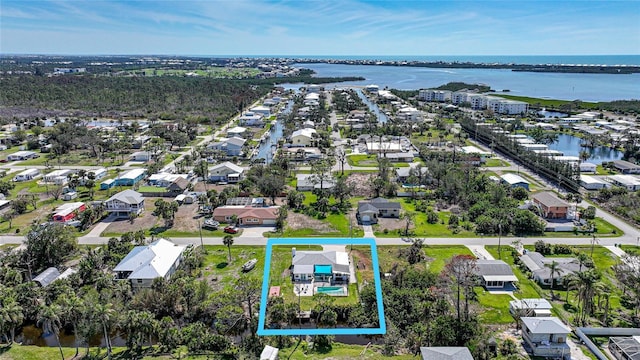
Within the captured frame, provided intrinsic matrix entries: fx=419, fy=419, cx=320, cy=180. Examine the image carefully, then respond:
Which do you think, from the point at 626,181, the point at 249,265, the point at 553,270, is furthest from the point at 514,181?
the point at 249,265

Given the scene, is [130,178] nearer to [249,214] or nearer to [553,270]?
[249,214]

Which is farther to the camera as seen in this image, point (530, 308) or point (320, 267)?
point (320, 267)

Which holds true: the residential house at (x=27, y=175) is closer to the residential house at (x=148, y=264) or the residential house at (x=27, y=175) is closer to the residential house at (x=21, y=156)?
the residential house at (x=21, y=156)

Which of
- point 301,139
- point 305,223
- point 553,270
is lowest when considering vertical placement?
point 305,223

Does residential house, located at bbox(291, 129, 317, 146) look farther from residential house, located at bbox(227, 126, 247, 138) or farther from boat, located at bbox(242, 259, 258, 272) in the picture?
boat, located at bbox(242, 259, 258, 272)

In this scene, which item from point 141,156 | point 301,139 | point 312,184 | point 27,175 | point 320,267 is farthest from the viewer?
point 301,139

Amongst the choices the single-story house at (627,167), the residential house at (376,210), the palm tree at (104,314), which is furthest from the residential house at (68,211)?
the single-story house at (627,167)

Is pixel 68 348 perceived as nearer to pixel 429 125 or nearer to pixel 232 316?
pixel 232 316
